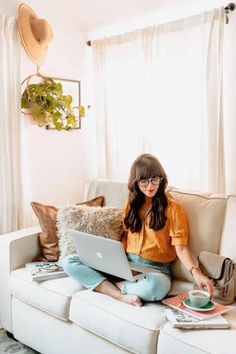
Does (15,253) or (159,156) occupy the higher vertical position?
(159,156)

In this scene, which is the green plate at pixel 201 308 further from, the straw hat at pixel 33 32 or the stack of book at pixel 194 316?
the straw hat at pixel 33 32

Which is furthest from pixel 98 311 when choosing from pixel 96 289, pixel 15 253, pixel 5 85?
pixel 5 85

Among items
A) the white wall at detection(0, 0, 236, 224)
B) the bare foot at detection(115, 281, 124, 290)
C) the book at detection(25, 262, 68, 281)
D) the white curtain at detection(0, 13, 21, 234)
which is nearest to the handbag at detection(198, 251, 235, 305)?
the bare foot at detection(115, 281, 124, 290)

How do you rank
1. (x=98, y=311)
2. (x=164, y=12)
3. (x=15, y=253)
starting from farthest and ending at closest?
(x=164, y=12) → (x=15, y=253) → (x=98, y=311)

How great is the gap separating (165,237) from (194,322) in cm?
55

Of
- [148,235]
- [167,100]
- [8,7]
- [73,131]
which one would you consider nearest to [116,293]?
[148,235]

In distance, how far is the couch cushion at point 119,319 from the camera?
5.32 ft

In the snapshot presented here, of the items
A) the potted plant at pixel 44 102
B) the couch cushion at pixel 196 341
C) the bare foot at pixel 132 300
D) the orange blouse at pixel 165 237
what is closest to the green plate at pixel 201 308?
the couch cushion at pixel 196 341

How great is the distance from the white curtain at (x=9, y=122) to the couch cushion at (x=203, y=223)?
1.25m

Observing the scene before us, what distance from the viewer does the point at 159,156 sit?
297cm

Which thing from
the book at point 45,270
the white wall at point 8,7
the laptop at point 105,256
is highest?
the white wall at point 8,7

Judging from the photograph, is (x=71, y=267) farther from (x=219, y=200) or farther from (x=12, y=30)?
(x=12, y=30)

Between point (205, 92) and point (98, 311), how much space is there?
1.65m

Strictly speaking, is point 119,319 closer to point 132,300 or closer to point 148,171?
point 132,300
